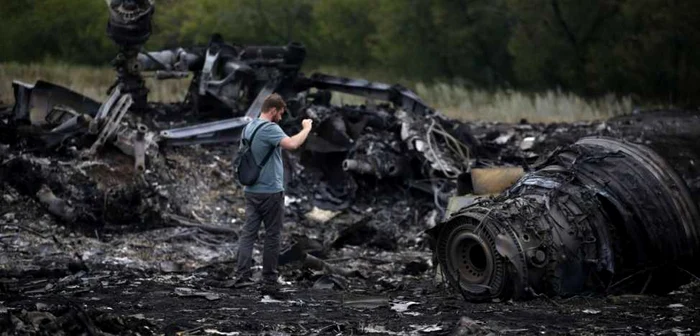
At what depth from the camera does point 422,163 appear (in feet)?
50.2

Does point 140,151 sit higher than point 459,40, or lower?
lower

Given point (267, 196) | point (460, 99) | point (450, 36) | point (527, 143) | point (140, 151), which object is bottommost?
point (267, 196)

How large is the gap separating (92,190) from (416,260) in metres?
4.03

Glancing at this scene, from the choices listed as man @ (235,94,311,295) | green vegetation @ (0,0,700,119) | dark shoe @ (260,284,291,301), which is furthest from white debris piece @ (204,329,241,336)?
green vegetation @ (0,0,700,119)

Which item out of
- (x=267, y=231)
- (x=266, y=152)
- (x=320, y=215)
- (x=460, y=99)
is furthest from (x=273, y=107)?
(x=460, y=99)

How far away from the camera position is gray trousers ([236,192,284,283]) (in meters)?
10.1

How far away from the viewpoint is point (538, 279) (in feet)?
29.2

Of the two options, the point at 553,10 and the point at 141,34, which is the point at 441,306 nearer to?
the point at 141,34

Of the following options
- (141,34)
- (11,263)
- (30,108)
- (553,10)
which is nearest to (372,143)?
(141,34)

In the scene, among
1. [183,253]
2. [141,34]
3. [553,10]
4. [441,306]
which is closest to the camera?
[441,306]

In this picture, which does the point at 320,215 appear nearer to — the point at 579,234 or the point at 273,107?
the point at 273,107

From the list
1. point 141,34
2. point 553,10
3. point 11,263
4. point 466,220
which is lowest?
point 11,263

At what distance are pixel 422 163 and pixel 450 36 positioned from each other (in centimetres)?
1960

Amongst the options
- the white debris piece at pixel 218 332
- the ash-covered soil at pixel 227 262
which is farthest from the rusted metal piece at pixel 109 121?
the white debris piece at pixel 218 332
